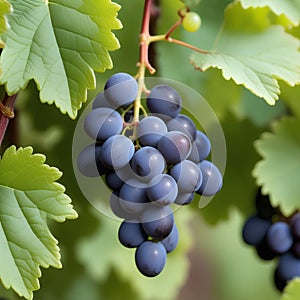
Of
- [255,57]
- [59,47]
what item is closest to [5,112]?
[59,47]

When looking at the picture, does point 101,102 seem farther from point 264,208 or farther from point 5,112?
point 264,208

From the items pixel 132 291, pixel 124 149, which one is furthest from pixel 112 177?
pixel 132 291

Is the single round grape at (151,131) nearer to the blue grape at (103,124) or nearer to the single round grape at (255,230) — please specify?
the blue grape at (103,124)

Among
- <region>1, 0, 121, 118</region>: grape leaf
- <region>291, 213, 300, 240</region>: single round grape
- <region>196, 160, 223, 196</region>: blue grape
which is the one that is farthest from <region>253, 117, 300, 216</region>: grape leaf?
<region>1, 0, 121, 118</region>: grape leaf

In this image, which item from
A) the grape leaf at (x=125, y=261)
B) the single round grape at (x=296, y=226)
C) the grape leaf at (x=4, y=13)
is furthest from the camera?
the grape leaf at (x=125, y=261)

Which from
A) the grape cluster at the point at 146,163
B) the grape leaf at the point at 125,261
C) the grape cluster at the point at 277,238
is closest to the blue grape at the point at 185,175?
the grape cluster at the point at 146,163

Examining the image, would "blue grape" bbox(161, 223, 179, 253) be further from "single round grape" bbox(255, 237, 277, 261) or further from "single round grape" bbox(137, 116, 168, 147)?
"single round grape" bbox(255, 237, 277, 261)
